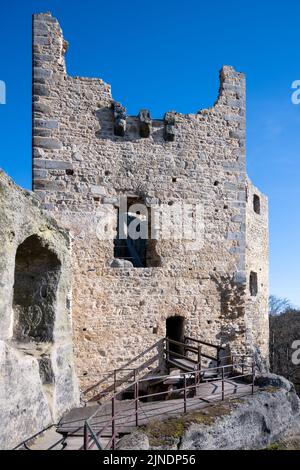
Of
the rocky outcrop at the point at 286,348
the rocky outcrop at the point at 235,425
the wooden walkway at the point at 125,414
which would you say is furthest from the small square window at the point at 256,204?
the rocky outcrop at the point at 286,348

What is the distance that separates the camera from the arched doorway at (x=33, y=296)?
7625mm

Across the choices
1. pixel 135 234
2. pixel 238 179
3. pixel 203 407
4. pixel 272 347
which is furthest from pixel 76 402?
pixel 272 347

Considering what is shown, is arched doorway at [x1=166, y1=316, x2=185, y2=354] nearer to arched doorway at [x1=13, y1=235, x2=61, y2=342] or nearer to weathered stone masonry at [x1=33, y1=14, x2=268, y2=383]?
weathered stone masonry at [x1=33, y1=14, x2=268, y2=383]

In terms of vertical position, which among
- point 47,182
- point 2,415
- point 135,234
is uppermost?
point 47,182

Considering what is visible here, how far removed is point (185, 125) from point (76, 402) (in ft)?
22.4

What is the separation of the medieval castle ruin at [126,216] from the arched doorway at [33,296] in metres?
0.04

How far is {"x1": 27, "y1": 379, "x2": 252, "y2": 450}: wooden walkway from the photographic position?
6.45 m

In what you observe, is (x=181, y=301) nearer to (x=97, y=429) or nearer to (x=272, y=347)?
(x=97, y=429)

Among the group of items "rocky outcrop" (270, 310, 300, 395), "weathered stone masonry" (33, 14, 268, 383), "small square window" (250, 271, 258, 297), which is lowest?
"rocky outcrop" (270, 310, 300, 395)

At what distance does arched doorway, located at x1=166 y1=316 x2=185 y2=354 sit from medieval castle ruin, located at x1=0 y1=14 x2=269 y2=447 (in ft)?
0.15

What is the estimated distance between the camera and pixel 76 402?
8430mm

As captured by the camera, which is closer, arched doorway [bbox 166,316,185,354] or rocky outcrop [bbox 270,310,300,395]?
arched doorway [bbox 166,316,185,354]

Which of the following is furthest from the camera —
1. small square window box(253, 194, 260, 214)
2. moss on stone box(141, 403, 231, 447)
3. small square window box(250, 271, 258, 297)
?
small square window box(253, 194, 260, 214)

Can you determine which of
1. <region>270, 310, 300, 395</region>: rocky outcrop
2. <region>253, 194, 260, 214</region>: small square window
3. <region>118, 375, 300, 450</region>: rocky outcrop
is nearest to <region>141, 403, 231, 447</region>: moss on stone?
<region>118, 375, 300, 450</region>: rocky outcrop
